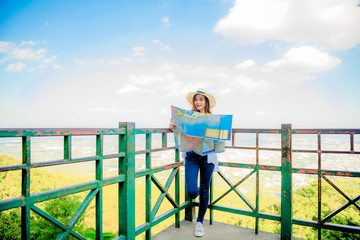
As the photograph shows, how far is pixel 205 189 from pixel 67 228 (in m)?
1.63

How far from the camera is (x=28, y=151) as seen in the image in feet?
5.47

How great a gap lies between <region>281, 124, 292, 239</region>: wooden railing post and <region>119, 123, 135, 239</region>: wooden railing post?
1.93m

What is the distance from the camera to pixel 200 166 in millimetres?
2898

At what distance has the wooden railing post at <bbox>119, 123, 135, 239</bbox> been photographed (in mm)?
2428

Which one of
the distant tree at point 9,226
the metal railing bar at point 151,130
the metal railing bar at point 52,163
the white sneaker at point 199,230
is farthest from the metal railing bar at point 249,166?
the distant tree at point 9,226

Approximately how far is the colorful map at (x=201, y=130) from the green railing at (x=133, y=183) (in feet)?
1.00

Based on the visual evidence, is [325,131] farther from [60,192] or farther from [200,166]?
[60,192]

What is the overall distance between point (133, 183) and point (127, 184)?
0.09m

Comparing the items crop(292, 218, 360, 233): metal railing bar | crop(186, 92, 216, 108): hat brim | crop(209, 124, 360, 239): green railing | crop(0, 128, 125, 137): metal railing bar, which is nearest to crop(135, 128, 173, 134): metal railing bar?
crop(0, 128, 125, 137): metal railing bar

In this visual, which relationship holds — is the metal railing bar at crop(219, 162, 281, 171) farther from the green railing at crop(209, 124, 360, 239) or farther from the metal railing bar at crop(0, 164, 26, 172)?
the metal railing bar at crop(0, 164, 26, 172)

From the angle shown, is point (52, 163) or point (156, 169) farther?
point (156, 169)

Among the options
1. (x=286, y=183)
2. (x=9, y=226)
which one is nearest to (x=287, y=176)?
(x=286, y=183)

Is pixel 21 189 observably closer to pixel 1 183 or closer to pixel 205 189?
pixel 205 189

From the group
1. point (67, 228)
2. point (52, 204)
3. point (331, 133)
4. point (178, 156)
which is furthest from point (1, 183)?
point (331, 133)
